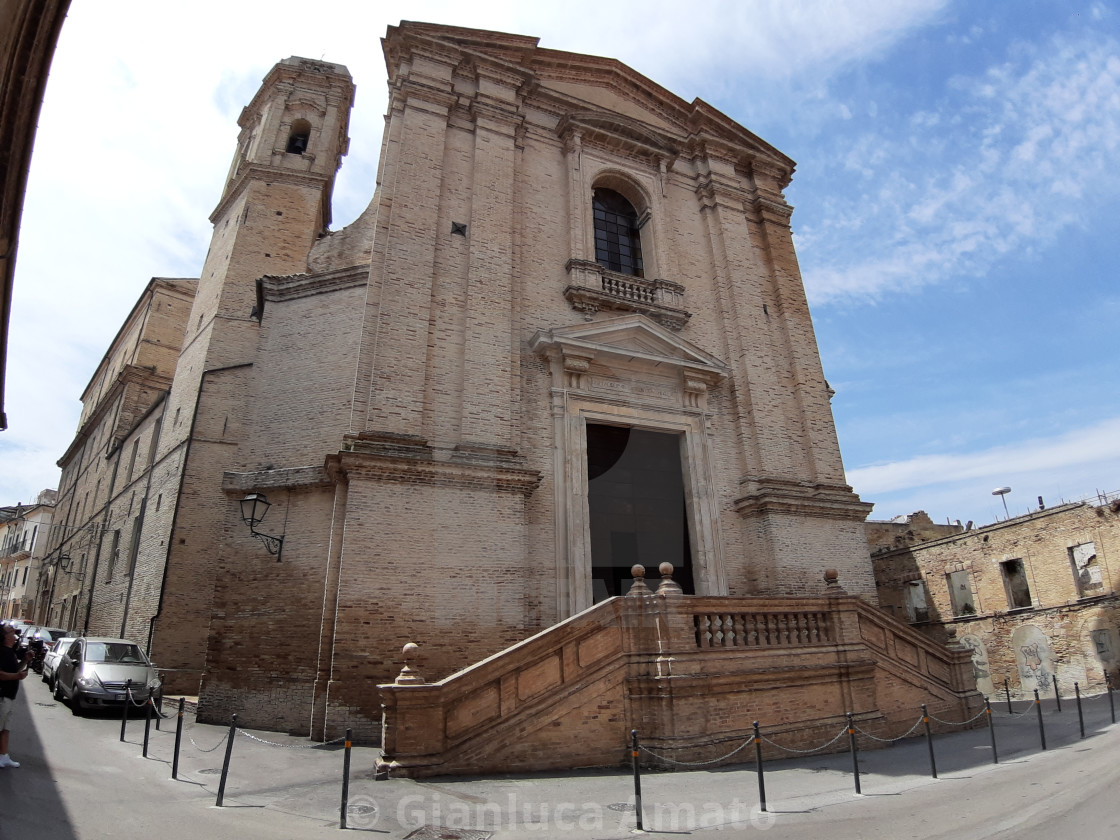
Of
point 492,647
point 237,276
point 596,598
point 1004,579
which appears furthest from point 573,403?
point 1004,579

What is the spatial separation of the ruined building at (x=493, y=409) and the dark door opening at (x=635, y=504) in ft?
0.16

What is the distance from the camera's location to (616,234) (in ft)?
53.3

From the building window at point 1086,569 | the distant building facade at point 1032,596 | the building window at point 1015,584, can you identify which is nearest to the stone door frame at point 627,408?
the distant building facade at point 1032,596

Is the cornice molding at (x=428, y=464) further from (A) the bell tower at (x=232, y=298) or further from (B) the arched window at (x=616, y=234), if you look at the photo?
(B) the arched window at (x=616, y=234)

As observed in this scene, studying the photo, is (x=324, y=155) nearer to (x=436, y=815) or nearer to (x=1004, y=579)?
(x=436, y=815)

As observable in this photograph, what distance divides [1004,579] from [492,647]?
16.7 metres

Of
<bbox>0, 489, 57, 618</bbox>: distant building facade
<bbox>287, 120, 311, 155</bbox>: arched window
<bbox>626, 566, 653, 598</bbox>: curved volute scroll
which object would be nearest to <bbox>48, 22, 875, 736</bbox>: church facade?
<bbox>626, 566, 653, 598</bbox>: curved volute scroll

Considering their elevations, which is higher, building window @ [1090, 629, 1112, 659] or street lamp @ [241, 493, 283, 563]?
street lamp @ [241, 493, 283, 563]

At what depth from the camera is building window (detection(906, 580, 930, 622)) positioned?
70.5 feet

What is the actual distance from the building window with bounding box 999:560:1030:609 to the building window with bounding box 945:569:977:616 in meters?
1.10

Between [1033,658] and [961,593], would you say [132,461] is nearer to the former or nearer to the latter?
[961,593]

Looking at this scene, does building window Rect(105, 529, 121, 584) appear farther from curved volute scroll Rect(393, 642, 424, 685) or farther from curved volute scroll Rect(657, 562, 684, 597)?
curved volute scroll Rect(657, 562, 684, 597)

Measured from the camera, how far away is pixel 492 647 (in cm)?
987

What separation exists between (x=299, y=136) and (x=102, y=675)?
18862 millimetres
